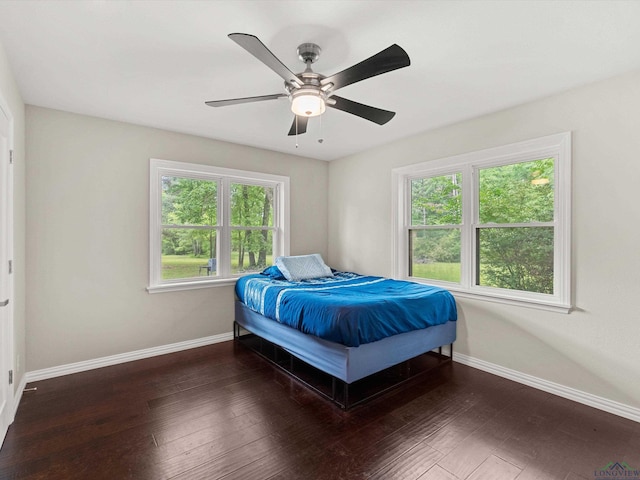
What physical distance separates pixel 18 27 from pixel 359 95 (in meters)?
2.30

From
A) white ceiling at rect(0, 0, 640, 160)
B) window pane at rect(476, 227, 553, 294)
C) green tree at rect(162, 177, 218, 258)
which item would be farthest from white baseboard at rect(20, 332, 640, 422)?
white ceiling at rect(0, 0, 640, 160)

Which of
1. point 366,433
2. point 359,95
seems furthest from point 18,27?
point 366,433

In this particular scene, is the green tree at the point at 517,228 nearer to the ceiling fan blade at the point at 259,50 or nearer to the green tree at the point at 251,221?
the ceiling fan blade at the point at 259,50

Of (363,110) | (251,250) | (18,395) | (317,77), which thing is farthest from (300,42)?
(18,395)

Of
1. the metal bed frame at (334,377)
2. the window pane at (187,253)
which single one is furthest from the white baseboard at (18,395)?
the metal bed frame at (334,377)

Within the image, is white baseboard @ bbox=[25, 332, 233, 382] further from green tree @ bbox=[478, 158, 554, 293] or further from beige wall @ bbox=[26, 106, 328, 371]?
green tree @ bbox=[478, 158, 554, 293]

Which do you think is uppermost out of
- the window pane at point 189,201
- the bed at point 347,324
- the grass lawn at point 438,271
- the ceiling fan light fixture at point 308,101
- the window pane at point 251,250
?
the ceiling fan light fixture at point 308,101

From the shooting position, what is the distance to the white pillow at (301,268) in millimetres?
3924

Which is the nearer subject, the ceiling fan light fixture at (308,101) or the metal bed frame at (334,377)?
the ceiling fan light fixture at (308,101)

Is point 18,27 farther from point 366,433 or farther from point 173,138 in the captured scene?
point 366,433

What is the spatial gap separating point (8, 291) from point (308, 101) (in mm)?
2436

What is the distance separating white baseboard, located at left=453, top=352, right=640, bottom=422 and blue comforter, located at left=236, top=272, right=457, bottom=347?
1.66 ft

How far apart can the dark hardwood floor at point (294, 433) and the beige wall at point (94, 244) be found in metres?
0.51

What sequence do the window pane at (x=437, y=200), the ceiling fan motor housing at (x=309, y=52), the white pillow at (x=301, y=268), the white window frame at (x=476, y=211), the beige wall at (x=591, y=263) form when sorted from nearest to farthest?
the ceiling fan motor housing at (x=309, y=52)
the beige wall at (x=591, y=263)
the white window frame at (x=476, y=211)
the window pane at (x=437, y=200)
the white pillow at (x=301, y=268)
